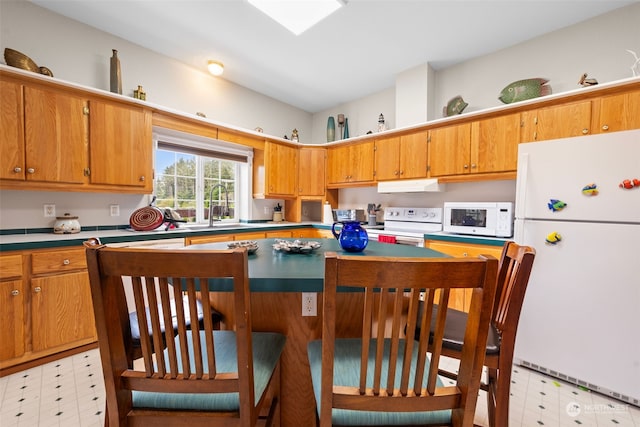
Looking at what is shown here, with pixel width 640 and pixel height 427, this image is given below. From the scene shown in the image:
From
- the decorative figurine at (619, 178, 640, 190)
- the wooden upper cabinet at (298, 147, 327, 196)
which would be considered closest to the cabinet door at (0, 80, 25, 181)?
the wooden upper cabinet at (298, 147, 327, 196)

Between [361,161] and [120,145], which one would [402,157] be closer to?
[361,161]

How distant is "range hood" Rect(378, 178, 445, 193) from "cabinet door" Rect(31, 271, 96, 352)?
10.2ft

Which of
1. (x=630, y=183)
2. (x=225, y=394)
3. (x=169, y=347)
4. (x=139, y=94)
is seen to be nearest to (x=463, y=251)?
(x=630, y=183)

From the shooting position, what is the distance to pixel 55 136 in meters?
2.12

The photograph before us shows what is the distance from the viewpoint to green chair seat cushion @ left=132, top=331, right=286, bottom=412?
770 mm

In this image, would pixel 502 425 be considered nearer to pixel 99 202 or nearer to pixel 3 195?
pixel 99 202

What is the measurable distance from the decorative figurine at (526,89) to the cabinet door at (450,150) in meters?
0.43

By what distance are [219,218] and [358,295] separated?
3.02m

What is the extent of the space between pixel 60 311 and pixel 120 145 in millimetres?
1453

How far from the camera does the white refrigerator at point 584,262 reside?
157 cm

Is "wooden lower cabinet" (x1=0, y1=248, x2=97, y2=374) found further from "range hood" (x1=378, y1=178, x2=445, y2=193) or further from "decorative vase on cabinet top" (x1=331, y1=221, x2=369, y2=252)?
"range hood" (x1=378, y1=178, x2=445, y2=193)

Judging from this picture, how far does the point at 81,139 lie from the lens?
226 centimetres

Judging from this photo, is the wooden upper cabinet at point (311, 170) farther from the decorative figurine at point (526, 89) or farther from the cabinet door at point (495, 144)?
the decorative figurine at point (526, 89)

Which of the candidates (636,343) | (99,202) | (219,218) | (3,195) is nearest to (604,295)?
(636,343)
